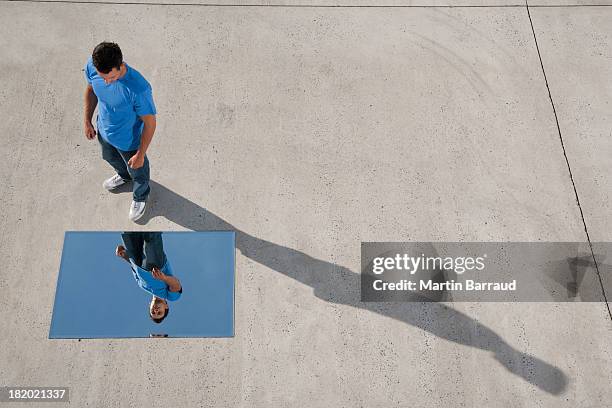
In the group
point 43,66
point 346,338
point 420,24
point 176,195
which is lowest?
point 346,338

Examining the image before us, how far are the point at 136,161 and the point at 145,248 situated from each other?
2.76ft

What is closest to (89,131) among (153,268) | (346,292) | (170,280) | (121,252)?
(121,252)

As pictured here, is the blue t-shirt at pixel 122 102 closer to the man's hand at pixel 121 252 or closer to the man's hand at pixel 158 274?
the man's hand at pixel 121 252

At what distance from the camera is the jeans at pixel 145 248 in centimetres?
461

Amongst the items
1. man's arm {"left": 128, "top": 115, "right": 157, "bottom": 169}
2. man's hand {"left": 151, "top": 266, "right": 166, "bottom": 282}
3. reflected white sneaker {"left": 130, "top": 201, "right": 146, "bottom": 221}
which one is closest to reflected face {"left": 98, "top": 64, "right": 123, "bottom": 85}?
man's arm {"left": 128, "top": 115, "right": 157, "bottom": 169}

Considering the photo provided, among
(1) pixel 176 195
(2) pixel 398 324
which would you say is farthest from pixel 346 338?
(1) pixel 176 195

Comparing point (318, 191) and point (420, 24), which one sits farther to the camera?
point (420, 24)

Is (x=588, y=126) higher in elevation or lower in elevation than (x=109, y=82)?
higher

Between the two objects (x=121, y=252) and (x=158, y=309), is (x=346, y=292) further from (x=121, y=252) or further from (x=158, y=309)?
(x=121, y=252)

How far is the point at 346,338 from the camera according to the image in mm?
4312

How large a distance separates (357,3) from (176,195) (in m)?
2.84

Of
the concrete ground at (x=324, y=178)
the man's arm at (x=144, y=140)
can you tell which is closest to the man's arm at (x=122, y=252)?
the concrete ground at (x=324, y=178)

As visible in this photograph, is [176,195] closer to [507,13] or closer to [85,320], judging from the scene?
[85,320]

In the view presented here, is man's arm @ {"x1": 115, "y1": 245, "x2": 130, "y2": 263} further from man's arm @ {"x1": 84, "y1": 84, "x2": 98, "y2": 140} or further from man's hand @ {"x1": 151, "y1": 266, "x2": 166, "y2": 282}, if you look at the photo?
man's arm @ {"x1": 84, "y1": 84, "x2": 98, "y2": 140}
